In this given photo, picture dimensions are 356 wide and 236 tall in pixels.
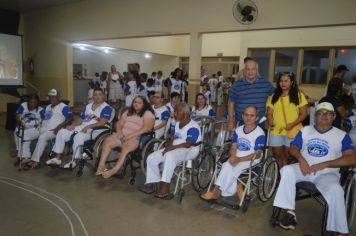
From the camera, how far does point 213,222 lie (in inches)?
97.1

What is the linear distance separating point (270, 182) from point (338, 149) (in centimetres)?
89

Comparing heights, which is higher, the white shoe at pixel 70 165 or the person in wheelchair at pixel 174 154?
the person in wheelchair at pixel 174 154

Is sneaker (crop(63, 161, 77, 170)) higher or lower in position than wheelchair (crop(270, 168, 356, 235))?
lower

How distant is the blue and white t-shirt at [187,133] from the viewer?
294cm

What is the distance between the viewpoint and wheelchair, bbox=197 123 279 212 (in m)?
2.60

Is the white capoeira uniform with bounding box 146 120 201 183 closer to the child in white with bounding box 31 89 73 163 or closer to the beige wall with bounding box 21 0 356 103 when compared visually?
the child in white with bounding box 31 89 73 163

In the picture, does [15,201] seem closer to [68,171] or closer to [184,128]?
[68,171]

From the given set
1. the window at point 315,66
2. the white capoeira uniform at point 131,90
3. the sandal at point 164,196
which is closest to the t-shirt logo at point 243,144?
the sandal at point 164,196

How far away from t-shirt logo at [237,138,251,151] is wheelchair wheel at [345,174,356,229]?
2.71ft

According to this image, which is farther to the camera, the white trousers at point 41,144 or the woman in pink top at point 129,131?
the white trousers at point 41,144

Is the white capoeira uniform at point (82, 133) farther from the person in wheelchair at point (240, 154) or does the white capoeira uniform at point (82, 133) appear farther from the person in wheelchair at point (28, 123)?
the person in wheelchair at point (240, 154)

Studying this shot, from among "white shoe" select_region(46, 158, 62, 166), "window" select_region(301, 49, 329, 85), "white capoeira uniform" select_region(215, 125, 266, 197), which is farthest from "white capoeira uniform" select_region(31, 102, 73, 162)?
"window" select_region(301, 49, 329, 85)

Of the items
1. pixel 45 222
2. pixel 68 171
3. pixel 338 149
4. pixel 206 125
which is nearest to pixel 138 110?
pixel 206 125

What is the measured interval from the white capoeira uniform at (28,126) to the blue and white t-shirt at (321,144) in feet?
10.6
